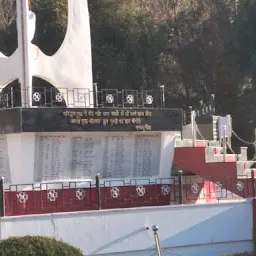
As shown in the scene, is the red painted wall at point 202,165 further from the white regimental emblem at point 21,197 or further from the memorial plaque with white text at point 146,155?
the white regimental emblem at point 21,197

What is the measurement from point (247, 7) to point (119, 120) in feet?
45.6

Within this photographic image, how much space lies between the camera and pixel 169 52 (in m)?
28.5

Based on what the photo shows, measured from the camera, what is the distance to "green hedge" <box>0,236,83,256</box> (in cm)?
948

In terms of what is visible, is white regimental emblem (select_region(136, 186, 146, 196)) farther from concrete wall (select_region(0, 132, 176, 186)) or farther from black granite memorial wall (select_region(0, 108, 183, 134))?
black granite memorial wall (select_region(0, 108, 183, 134))

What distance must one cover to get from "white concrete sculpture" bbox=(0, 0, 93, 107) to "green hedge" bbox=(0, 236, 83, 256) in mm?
4761

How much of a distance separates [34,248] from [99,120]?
4736 millimetres

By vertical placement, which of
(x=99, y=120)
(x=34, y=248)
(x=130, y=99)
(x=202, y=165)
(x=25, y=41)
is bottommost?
(x=34, y=248)

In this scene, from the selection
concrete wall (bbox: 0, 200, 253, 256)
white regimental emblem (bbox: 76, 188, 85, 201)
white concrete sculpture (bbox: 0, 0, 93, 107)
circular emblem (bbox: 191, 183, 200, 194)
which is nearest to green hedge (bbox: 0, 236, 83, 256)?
concrete wall (bbox: 0, 200, 253, 256)

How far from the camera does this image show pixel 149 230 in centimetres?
1301

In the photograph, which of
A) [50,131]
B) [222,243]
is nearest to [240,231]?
[222,243]

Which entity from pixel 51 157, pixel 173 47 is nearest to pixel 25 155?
pixel 51 157

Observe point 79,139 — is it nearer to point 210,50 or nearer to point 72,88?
point 72,88

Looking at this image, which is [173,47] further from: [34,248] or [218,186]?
[34,248]

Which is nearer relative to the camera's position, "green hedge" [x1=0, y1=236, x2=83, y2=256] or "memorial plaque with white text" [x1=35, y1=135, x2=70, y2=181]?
"green hedge" [x1=0, y1=236, x2=83, y2=256]
